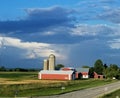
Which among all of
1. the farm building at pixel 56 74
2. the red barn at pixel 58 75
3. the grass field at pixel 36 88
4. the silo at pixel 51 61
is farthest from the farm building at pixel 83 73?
the grass field at pixel 36 88

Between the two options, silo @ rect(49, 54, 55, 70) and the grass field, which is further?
silo @ rect(49, 54, 55, 70)

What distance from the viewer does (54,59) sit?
170000 millimetres

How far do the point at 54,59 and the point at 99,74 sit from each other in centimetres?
3121

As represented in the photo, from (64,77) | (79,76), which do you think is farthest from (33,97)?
(79,76)

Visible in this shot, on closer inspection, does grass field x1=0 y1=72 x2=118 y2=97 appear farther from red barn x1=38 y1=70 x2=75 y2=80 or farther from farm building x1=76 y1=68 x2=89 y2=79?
farm building x1=76 y1=68 x2=89 y2=79

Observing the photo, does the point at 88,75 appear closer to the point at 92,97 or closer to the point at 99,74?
the point at 99,74

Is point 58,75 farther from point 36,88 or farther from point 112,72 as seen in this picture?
point 36,88


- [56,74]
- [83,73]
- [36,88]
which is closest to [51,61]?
[83,73]

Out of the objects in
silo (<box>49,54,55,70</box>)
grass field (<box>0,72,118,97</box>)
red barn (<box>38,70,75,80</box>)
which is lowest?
grass field (<box>0,72,118,97</box>)

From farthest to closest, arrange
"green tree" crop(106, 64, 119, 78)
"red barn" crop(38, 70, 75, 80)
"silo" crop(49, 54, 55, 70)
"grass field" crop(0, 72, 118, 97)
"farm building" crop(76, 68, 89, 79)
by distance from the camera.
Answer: "farm building" crop(76, 68, 89, 79) → "silo" crop(49, 54, 55, 70) → "green tree" crop(106, 64, 119, 78) → "red barn" crop(38, 70, 75, 80) → "grass field" crop(0, 72, 118, 97)

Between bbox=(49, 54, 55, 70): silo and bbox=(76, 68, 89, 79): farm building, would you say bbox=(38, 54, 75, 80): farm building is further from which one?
bbox=(76, 68, 89, 79): farm building

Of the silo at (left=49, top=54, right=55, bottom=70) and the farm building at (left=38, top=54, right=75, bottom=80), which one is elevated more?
the silo at (left=49, top=54, right=55, bottom=70)

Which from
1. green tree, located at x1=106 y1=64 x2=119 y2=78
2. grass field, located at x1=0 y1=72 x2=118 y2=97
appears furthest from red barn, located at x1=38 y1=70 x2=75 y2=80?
grass field, located at x1=0 y1=72 x2=118 y2=97

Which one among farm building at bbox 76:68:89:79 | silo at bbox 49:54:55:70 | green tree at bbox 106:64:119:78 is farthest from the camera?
farm building at bbox 76:68:89:79
